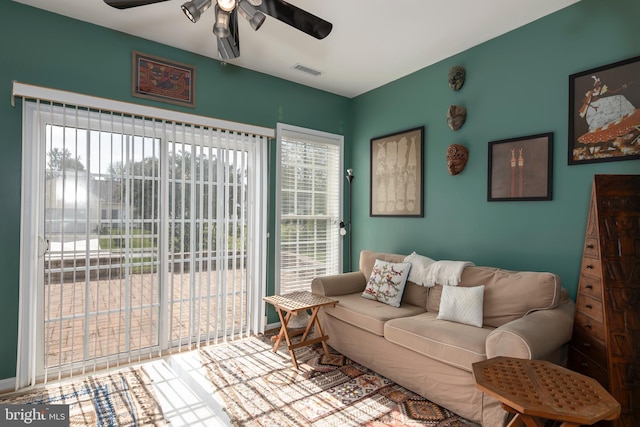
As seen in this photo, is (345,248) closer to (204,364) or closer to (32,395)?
(204,364)

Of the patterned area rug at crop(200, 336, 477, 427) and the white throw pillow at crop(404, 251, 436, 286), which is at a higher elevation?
the white throw pillow at crop(404, 251, 436, 286)

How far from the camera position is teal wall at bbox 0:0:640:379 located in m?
2.47

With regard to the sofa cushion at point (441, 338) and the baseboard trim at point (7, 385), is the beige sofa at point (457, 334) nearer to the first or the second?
the sofa cushion at point (441, 338)

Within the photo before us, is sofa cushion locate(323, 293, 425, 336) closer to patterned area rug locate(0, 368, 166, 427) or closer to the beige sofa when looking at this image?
the beige sofa

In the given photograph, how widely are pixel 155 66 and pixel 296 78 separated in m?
1.53

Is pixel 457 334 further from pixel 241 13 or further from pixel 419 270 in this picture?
pixel 241 13

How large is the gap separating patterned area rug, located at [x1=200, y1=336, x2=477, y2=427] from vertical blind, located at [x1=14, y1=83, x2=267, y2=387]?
0.60 m

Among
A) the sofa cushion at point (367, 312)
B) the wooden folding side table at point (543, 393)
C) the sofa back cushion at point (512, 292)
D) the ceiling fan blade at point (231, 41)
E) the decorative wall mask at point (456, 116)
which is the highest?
the ceiling fan blade at point (231, 41)

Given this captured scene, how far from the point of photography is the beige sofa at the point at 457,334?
1.98 meters

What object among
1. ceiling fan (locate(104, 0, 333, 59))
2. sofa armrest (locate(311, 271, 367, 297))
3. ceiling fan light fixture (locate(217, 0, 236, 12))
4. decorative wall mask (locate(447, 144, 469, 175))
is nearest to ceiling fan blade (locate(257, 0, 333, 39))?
ceiling fan (locate(104, 0, 333, 59))

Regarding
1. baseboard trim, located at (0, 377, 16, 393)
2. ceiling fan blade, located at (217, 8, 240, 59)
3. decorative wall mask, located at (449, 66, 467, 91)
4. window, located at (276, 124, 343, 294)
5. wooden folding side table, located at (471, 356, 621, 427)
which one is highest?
decorative wall mask, located at (449, 66, 467, 91)

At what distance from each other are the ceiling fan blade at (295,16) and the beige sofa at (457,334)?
2.20m

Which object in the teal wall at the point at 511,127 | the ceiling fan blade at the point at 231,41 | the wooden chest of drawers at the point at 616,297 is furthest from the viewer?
the teal wall at the point at 511,127

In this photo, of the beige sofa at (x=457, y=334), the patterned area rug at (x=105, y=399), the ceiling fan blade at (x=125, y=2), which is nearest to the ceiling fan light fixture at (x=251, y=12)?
the ceiling fan blade at (x=125, y=2)
